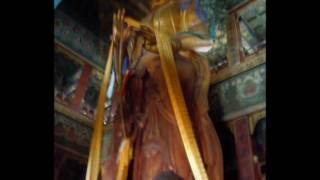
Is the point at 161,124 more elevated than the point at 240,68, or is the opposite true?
the point at 240,68

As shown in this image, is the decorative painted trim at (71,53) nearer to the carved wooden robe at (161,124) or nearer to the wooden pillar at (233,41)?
the carved wooden robe at (161,124)

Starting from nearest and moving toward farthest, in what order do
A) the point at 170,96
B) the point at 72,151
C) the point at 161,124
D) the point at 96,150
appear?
1. the point at 96,150
2. the point at 170,96
3. the point at 161,124
4. the point at 72,151

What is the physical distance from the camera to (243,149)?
4293 mm

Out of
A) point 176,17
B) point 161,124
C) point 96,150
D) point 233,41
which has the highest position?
point 176,17

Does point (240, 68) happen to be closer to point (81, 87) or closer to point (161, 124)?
point (161, 124)

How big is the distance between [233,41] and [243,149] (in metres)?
1.08

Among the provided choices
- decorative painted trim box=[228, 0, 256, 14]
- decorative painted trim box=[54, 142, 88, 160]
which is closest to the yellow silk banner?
decorative painted trim box=[54, 142, 88, 160]

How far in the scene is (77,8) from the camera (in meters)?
5.65

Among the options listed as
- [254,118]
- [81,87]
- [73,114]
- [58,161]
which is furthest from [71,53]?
[254,118]

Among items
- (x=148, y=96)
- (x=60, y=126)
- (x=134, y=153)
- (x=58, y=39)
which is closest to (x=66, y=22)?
(x=58, y=39)

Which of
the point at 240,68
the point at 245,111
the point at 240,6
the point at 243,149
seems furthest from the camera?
the point at 240,6

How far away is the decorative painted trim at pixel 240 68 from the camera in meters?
4.48

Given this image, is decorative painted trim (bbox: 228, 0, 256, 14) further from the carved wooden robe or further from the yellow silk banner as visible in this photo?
the yellow silk banner

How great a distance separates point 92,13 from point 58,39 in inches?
25.2
